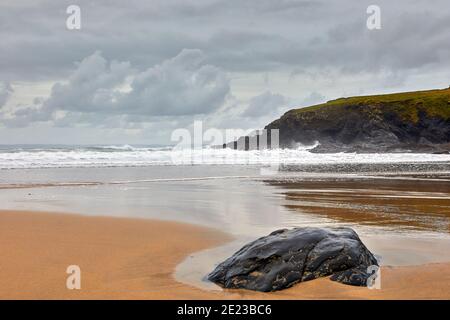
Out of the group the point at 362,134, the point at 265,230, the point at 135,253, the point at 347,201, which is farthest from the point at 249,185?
the point at 362,134

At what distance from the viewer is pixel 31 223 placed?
37.2 ft

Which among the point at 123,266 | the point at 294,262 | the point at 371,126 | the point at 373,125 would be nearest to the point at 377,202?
the point at 294,262

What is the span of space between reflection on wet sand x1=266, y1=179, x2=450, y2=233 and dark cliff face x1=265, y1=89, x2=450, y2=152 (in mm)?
48805

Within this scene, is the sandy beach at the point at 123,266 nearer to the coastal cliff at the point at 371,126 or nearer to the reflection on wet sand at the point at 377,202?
the reflection on wet sand at the point at 377,202

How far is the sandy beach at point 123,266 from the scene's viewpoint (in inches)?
240

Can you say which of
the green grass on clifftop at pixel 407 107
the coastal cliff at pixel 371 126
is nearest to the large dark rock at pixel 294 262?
the coastal cliff at pixel 371 126

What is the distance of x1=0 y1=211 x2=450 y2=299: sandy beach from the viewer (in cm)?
609

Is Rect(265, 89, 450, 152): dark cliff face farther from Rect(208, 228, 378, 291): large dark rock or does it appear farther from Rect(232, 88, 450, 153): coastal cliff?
Rect(208, 228, 378, 291): large dark rock

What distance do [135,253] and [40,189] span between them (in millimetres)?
12428

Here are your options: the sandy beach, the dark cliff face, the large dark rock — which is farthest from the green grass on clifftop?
the large dark rock

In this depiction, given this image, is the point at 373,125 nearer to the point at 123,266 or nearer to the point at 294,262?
the point at 123,266

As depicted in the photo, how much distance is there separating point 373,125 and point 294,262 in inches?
2977

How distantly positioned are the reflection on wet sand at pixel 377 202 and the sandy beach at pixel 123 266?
387 cm

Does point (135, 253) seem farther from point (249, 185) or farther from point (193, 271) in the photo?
point (249, 185)
